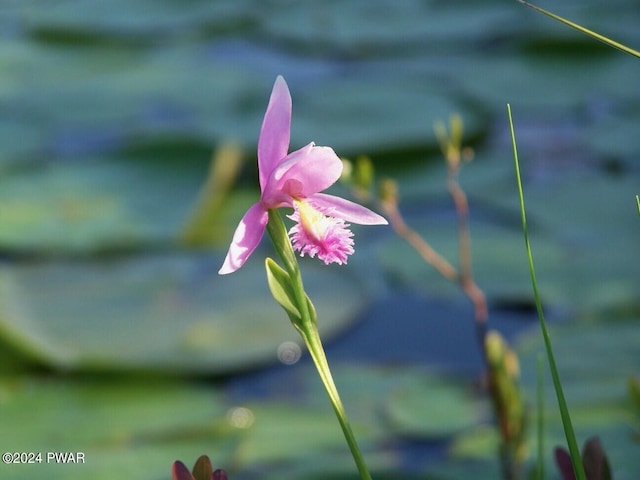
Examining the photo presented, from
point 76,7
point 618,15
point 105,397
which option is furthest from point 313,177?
point 76,7

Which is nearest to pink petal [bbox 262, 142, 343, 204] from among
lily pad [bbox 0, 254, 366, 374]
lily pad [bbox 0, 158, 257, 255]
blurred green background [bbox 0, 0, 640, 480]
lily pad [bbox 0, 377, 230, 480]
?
blurred green background [bbox 0, 0, 640, 480]

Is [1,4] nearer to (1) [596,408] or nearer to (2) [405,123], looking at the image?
(2) [405,123]

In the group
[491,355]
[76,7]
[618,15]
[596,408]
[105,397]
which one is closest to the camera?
[491,355]

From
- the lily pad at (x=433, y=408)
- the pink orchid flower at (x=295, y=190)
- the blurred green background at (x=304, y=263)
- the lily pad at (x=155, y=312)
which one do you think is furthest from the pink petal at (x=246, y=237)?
the lily pad at (x=155, y=312)

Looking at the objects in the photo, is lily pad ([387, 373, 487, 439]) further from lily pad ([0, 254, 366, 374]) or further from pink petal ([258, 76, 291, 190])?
pink petal ([258, 76, 291, 190])

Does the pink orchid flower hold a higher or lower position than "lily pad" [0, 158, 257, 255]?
lower

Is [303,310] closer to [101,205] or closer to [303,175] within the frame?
[303,175]
